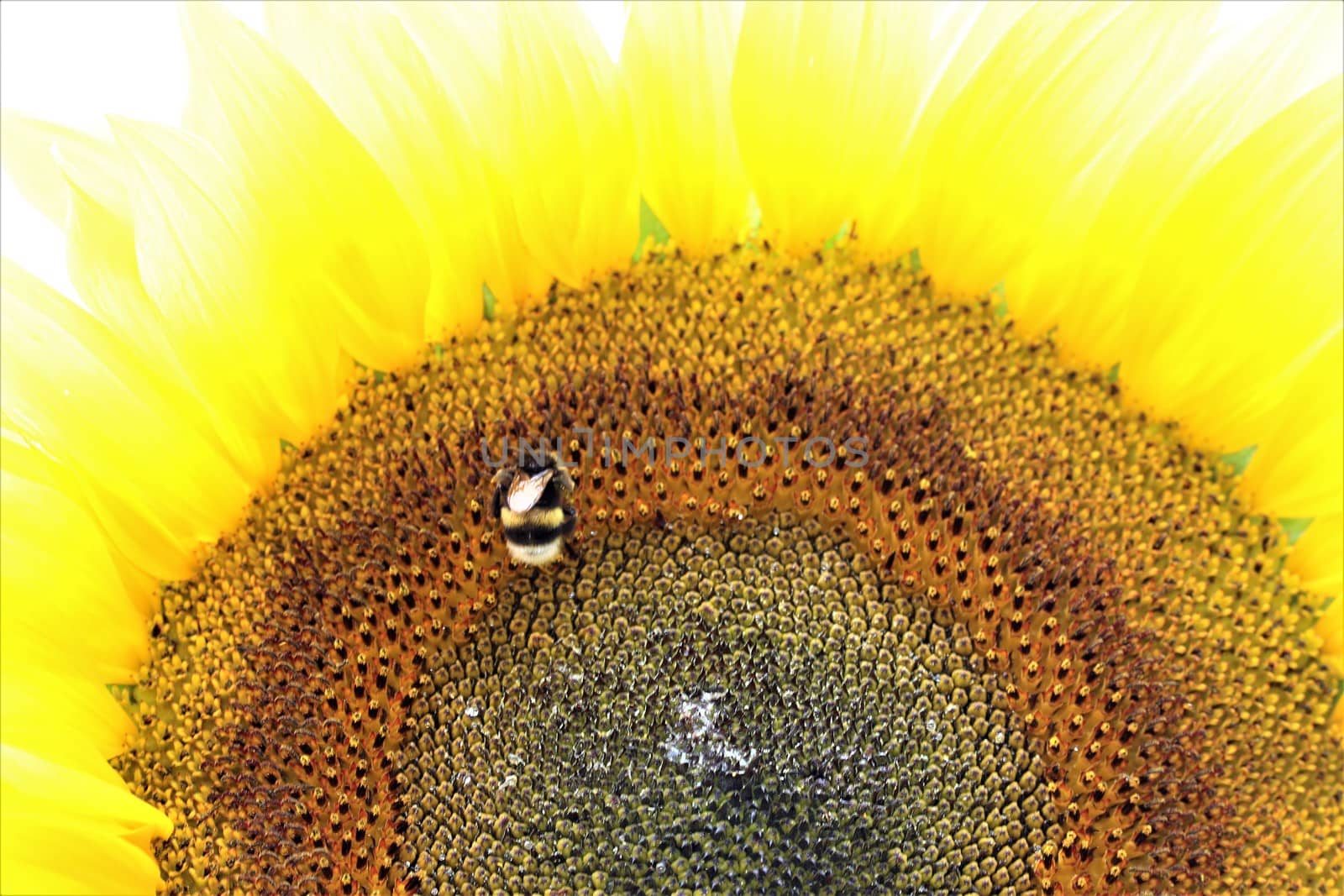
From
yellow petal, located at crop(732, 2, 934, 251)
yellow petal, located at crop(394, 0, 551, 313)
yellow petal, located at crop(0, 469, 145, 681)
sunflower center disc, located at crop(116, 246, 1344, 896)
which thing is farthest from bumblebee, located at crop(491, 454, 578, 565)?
yellow petal, located at crop(732, 2, 934, 251)

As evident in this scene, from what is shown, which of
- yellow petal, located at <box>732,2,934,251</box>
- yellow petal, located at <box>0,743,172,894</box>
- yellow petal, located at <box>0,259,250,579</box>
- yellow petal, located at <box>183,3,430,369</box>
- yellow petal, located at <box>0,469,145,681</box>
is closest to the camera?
yellow petal, located at <box>0,743,172,894</box>

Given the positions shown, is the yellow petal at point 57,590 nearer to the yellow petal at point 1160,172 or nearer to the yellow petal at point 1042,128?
the yellow petal at point 1042,128

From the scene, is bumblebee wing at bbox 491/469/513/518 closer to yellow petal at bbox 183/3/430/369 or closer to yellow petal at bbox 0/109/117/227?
yellow petal at bbox 183/3/430/369

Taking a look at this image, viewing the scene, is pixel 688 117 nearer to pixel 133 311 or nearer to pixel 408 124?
pixel 408 124

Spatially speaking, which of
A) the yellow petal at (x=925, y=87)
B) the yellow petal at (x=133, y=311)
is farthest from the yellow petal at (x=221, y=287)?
the yellow petal at (x=925, y=87)

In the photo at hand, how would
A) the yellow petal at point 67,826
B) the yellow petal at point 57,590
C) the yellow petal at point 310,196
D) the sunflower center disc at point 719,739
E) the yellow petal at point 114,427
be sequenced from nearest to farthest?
the yellow petal at point 67,826, the sunflower center disc at point 719,739, the yellow petal at point 57,590, the yellow petal at point 114,427, the yellow petal at point 310,196
